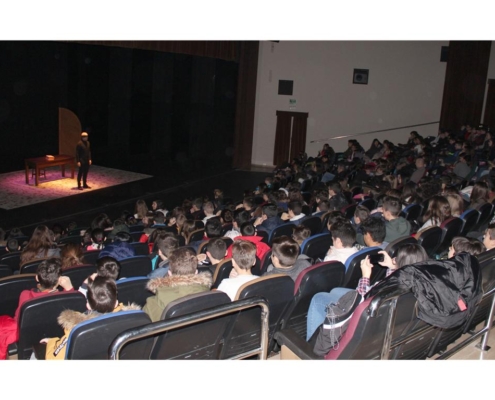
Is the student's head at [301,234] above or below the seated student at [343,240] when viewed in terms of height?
below

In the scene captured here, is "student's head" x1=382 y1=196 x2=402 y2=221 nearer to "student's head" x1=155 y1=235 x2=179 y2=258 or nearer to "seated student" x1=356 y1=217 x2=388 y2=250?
"seated student" x1=356 y1=217 x2=388 y2=250

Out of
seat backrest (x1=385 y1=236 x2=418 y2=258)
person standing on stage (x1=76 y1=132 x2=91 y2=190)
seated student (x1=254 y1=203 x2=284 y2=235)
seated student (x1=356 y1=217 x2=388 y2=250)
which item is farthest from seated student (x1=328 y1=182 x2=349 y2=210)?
person standing on stage (x1=76 y1=132 x2=91 y2=190)

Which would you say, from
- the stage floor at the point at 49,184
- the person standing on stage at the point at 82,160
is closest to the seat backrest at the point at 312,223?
the stage floor at the point at 49,184

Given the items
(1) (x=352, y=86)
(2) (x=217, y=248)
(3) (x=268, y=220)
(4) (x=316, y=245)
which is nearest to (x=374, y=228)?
(4) (x=316, y=245)

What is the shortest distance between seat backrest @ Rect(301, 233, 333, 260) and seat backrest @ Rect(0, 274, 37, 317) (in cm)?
221

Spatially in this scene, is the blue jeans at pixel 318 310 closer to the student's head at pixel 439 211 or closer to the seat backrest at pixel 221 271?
the seat backrest at pixel 221 271

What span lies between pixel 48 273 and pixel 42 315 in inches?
16.0

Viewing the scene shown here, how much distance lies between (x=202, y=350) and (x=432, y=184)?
5080mm

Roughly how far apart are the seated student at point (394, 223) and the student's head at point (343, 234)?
1098 millimetres

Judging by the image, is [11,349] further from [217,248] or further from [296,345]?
[296,345]

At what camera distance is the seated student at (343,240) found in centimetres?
408

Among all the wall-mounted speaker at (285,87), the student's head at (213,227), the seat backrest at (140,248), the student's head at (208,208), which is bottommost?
the seat backrest at (140,248)
